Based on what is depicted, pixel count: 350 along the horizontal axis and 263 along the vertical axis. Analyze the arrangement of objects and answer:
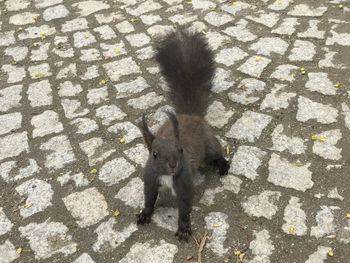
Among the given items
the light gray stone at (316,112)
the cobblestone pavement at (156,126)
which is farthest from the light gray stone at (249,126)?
the light gray stone at (316,112)

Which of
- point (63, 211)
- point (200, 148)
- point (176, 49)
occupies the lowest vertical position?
point (63, 211)

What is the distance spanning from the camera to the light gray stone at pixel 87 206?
4.03 m

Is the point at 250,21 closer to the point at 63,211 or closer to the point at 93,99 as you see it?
the point at 93,99

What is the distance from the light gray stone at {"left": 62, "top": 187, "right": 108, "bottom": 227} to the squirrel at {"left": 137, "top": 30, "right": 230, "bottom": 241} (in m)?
0.39

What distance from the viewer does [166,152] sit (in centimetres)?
345

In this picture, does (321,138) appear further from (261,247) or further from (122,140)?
(122,140)

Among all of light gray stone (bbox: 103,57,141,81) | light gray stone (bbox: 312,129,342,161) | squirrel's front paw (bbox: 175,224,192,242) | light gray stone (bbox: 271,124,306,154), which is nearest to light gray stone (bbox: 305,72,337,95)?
light gray stone (bbox: 312,129,342,161)

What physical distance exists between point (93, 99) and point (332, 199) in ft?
9.17

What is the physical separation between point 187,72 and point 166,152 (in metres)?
1.28

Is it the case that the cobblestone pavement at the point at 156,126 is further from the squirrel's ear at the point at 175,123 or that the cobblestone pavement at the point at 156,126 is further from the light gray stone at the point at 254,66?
the squirrel's ear at the point at 175,123

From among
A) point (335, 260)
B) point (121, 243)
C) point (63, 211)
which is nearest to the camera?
point (335, 260)

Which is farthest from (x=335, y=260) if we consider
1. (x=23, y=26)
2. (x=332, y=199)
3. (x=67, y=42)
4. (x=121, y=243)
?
(x=23, y=26)

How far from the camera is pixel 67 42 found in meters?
6.28

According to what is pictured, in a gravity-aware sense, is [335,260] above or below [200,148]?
below
